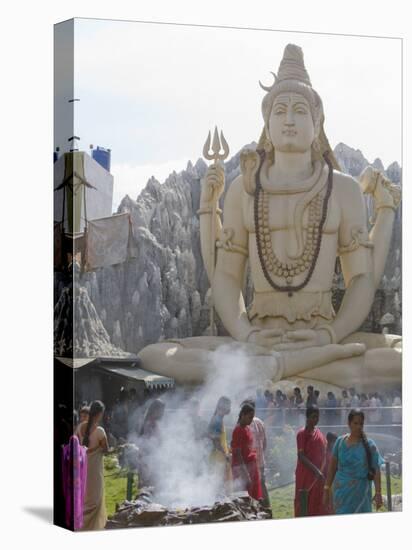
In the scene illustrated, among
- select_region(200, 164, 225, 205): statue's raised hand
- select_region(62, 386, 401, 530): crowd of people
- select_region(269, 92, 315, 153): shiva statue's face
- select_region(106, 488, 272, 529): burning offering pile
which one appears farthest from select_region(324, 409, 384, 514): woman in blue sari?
select_region(269, 92, 315, 153): shiva statue's face

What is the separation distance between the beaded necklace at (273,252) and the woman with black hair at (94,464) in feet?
6.31

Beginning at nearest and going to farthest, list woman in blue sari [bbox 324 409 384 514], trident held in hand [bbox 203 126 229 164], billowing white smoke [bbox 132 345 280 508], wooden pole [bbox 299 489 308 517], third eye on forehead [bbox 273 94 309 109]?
billowing white smoke [bbox 132 345 280 508] → trident held in hand [bbox 203 126 229 164] → third eye on forehead [bbox 273 94 309 109] → wooden pole [bbox 299 489 308 517] → woman in blue sari [bbox 324 409 384 514]

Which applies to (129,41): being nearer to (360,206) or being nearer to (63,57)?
(63,57)

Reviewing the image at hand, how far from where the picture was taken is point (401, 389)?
16.2m

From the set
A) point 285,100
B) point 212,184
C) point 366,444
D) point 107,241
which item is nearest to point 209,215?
point 212,184

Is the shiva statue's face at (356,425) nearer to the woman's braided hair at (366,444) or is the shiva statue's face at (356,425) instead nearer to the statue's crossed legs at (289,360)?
the woman's braided hair at (366,444)

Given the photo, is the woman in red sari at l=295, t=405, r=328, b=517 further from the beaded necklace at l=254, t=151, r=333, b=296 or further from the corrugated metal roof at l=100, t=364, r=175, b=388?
the corrugated metal roof at l=100, t=364, r=175, b=388

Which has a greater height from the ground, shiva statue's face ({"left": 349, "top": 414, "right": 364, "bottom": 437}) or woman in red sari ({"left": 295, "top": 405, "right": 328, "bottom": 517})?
shiva statue's face ({"left": 349, "top": 414, "right": 364, "bottom": 437})

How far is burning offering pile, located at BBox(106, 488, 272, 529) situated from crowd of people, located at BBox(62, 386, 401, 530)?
78 millimetres

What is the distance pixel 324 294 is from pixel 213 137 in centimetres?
165

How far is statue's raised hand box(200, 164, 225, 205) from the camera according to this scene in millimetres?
15594

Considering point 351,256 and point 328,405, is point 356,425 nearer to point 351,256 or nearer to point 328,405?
point 328,405

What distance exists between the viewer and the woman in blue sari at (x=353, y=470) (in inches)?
629

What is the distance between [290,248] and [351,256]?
600 mm
